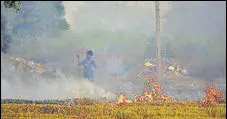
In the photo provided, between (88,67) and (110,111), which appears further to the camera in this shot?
(88,67)

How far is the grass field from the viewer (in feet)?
57.5

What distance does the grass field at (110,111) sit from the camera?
17531mm

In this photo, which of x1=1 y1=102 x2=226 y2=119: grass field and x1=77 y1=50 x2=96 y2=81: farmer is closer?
x1=1 y1=102 x2=226 y2=119: grass field

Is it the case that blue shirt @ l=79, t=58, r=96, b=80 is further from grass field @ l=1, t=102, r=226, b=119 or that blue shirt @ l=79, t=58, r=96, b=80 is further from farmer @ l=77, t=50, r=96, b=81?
grass field @ l=1, t=102, r=226, b=119

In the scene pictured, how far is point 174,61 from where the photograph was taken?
113ft

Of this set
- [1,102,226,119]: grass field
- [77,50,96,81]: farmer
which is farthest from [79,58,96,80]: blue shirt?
[1,102,226,119]: grass field

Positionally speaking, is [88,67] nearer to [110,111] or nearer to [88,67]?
[88,67]

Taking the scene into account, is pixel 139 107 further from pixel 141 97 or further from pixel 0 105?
pixel 0 105

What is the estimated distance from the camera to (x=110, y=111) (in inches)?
709

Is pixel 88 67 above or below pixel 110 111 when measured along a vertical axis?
above

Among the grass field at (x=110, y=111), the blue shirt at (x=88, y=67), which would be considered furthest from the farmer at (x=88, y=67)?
the grass field at (x=110, y=111)

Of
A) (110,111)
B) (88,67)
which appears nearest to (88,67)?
(88,67)

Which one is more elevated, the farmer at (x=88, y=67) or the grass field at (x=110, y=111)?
the farmer at (x=88, y=67)

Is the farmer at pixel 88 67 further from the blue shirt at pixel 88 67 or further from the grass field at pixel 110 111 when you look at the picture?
the grass field at pixel 110 111
